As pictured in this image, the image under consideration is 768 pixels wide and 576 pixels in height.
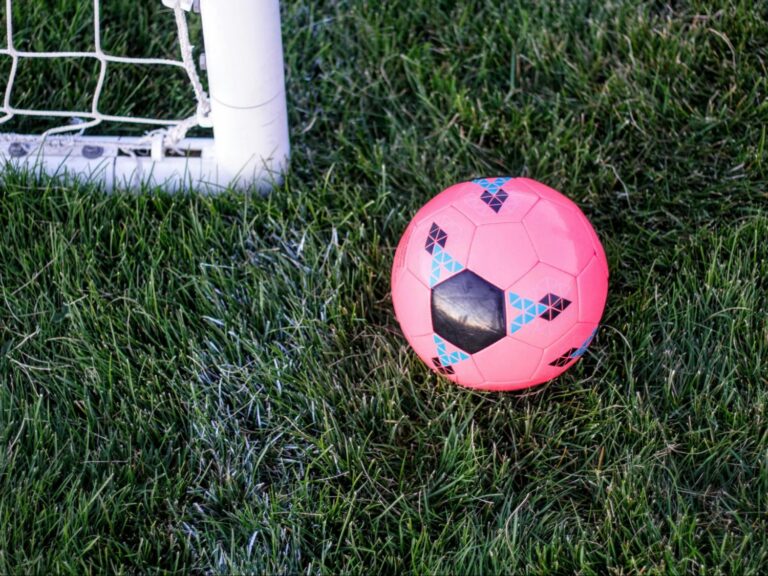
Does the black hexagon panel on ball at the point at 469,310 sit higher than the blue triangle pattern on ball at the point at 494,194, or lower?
lower

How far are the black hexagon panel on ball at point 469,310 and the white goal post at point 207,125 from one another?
93 cm

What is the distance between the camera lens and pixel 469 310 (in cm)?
217

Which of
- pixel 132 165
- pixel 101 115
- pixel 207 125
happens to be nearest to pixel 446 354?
pixel 207 125

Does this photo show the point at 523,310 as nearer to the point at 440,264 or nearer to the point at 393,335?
the point at 440,264

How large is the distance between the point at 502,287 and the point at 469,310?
4.0 inches

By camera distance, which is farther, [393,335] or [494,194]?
[393,335]

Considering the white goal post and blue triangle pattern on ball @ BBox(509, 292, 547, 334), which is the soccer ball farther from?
the white goal post

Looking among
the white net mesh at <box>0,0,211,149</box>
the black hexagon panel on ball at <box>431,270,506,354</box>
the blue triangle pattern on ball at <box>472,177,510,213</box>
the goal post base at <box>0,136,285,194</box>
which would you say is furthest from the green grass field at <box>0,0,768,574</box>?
the blue triangle pattern on ball at <box>472,177,510,213</box>

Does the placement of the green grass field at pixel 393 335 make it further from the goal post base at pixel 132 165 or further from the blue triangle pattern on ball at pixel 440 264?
the blue triangle pattern on ball at pixel 440 264

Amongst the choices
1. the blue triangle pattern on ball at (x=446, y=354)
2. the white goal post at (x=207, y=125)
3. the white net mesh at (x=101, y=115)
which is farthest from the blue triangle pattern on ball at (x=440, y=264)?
the white net mesh at (x=101, y=115)

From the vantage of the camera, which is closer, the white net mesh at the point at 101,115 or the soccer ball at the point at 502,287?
the soccer ball at the point at 502,287

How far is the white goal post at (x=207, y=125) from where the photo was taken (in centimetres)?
256

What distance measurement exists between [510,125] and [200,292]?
4.16 feet

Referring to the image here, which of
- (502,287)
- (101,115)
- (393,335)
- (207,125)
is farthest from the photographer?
(101,115)
